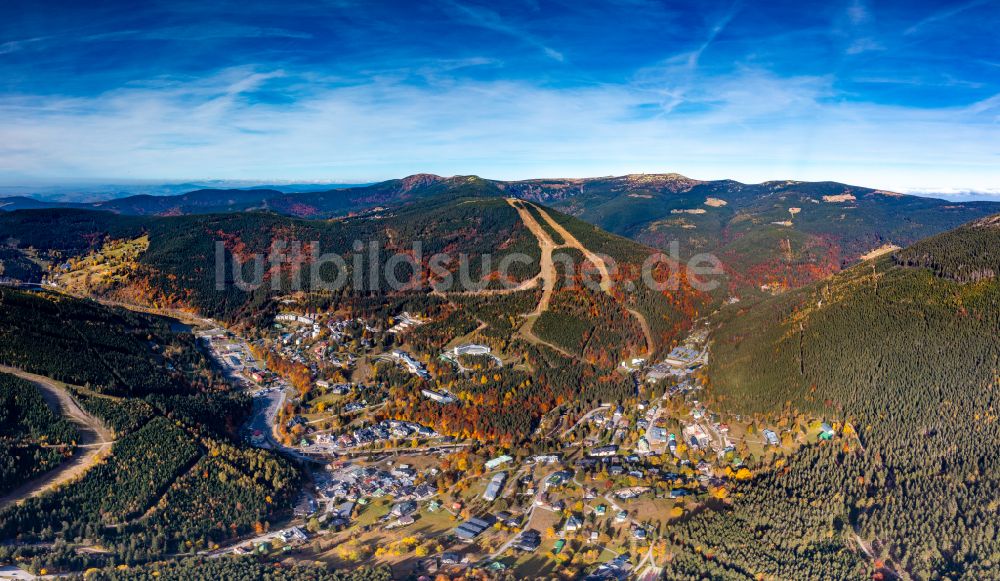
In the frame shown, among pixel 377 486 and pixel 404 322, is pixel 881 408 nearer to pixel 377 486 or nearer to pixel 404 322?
pixel 377 486

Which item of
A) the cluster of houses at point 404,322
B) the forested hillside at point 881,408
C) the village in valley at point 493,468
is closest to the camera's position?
the forested hillside at point 881,408

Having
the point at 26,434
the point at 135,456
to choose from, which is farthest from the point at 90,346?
the point at 135,456

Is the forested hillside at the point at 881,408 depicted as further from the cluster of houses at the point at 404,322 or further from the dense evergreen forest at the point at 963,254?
the cluster of houses at the point at 404,322

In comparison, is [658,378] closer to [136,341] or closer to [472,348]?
[472,348]

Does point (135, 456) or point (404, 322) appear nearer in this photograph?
point (135, 456)

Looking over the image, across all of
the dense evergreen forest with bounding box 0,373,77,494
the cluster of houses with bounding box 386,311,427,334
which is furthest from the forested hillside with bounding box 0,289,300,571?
the cluster of houses with bounding box 386,311,427,334

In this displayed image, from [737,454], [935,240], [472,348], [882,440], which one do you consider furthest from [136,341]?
[935,240]

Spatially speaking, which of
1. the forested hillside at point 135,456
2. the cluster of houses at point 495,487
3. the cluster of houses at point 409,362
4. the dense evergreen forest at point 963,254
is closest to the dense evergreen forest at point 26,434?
the forested hillside at point 135,456
